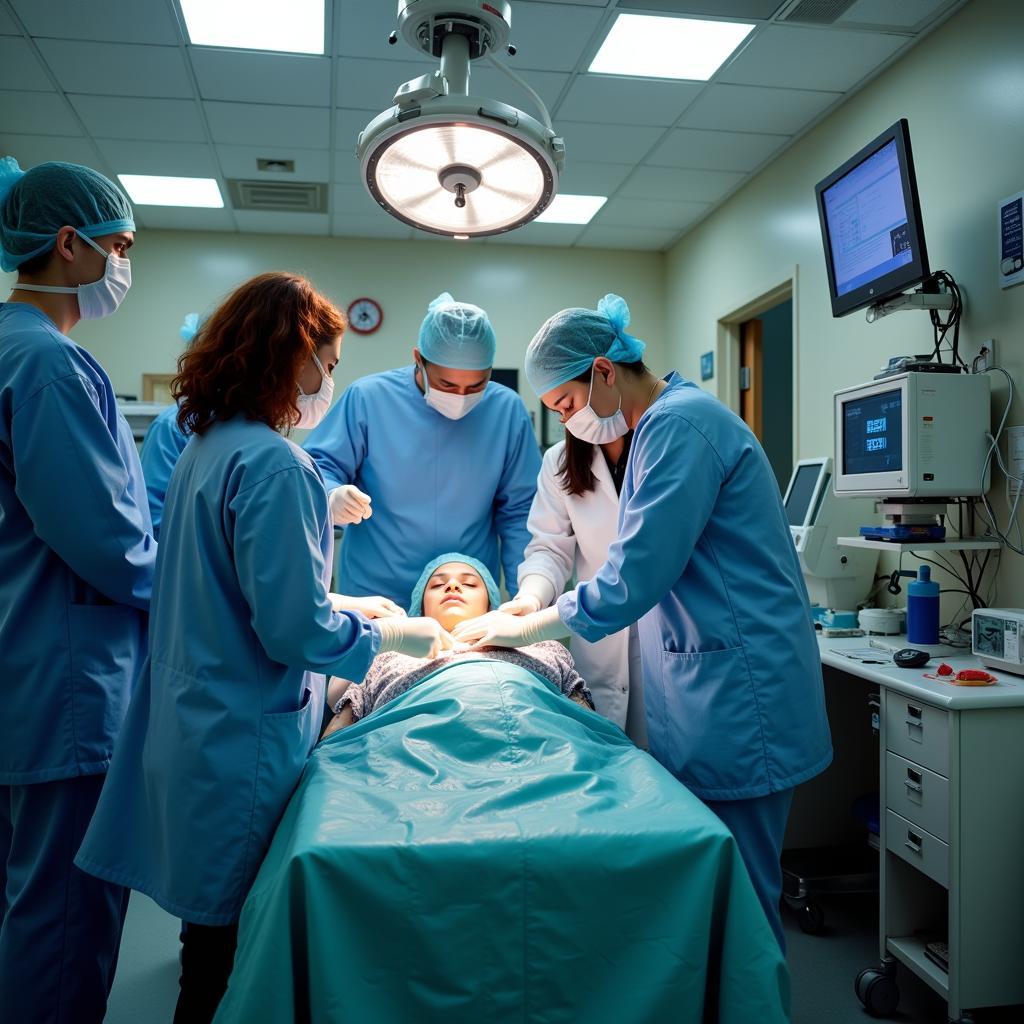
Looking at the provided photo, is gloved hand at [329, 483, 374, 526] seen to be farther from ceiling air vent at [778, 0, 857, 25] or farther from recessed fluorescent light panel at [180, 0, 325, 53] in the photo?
ceiling air vent at [778, 0, 857, 25]

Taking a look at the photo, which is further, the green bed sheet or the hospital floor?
the hospital floor

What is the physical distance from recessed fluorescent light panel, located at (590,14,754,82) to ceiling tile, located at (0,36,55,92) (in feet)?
6.58

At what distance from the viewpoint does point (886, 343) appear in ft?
9.96

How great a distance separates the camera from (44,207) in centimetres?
148

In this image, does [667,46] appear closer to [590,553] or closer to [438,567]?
[590,553]

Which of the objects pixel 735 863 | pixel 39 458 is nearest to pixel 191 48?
pixel 39 458

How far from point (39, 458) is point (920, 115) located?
289 centimetres

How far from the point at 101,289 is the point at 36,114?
260cm

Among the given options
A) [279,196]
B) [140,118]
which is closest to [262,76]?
[140,118]

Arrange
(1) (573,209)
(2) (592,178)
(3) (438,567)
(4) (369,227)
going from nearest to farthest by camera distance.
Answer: (3) (438,567) < (2) (592,178) < (1) (573,209) < (4) (369,227)

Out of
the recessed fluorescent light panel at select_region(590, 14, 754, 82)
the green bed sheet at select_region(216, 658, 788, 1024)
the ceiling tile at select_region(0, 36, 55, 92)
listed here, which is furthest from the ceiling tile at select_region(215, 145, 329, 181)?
the green bed sheet at select_region(216, 658, 788, 1024)

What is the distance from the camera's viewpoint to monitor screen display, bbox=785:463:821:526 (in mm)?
3078

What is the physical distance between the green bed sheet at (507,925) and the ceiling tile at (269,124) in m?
3.10

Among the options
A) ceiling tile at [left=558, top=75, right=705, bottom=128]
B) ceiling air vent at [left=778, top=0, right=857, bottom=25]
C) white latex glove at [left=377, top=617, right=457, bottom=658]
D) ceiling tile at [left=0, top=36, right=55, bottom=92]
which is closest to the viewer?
white latex glove at [left=377, top=617, right=457, bottom=658]
